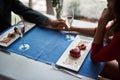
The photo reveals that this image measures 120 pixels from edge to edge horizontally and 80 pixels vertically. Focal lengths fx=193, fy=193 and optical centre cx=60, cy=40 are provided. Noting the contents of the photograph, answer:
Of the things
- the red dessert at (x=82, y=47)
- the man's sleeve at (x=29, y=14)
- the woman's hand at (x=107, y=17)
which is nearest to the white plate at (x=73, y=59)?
the red dessert at (x=82, y=47)

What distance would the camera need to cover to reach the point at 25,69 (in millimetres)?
1032

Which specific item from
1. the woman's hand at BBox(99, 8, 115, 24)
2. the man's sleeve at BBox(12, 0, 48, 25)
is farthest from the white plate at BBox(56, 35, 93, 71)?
the man's sleeve at BBox(12, 0, 48, 25)

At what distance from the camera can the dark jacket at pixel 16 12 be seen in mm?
1489

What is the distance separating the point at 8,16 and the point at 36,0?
124 cm

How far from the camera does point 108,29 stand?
1.31 m

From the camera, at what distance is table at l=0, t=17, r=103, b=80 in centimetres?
98

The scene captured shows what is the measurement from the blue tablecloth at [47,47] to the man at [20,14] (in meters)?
0.07

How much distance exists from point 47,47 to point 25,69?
24 centimetres

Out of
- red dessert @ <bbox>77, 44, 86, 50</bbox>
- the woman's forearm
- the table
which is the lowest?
the table

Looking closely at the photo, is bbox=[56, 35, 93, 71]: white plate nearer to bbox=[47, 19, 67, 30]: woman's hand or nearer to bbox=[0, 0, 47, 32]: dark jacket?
bbox=[47, 19, 67, 30]: woman's hand

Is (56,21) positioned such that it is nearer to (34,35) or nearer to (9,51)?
(34,35)

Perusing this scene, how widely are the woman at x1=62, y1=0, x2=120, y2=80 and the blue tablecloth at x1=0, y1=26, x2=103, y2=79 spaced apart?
0.06 metres

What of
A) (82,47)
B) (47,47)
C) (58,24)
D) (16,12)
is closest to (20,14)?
(16,12)

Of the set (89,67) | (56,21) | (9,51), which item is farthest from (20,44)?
(89,67)
